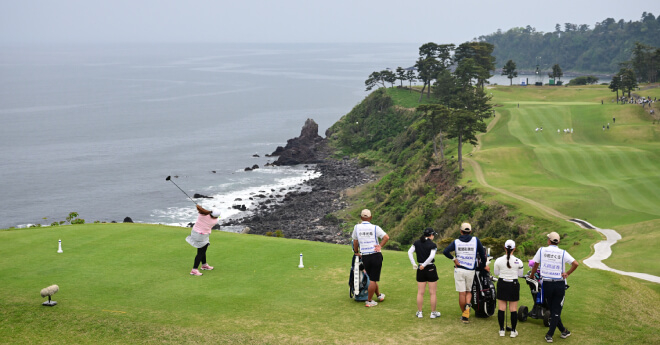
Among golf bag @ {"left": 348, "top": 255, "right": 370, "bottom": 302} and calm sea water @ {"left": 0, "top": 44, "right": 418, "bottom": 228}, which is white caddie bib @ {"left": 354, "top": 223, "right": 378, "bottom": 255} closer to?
golf bag @ {"left": 348, "top": 255, "right": 370, "bottom": 302}

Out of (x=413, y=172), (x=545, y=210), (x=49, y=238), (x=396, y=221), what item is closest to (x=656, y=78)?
(x=413, y=172)

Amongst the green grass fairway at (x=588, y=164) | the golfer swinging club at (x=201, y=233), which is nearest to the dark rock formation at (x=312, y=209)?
the green grass fairway at (x=588, y=164)

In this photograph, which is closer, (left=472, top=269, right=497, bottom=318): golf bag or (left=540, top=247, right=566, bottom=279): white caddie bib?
(left=540, top=247, right=566, bottom=279): white caddie bib

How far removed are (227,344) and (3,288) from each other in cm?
821

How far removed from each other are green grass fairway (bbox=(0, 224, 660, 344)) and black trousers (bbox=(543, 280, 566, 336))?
0.45 metres

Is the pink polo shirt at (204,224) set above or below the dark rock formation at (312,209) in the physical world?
above

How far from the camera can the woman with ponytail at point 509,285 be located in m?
13.7

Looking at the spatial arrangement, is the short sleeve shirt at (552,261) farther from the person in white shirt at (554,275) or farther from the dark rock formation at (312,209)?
the dark rock formation at (312,209)

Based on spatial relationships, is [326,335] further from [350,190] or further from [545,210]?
[350,190]

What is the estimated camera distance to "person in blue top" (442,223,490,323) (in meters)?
14.4

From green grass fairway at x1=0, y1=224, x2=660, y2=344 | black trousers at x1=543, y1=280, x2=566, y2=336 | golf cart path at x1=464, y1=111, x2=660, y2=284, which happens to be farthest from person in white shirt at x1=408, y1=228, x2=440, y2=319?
golf cart path at x1=464, y1=111, x2=660, y2=284

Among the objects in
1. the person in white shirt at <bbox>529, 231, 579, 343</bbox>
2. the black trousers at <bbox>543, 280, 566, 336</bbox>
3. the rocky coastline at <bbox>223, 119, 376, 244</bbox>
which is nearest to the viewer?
the black trousers at <bbox>543, 280, 566, 336</bbox>

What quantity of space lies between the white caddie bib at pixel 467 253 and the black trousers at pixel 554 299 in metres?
1.66

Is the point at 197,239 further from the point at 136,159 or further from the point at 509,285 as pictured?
the point at 136,159
